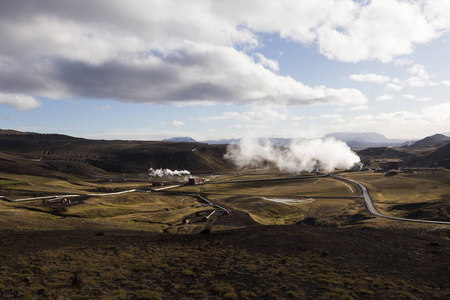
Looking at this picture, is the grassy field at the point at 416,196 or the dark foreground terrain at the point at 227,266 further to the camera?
the grassy field at the point at 416,196

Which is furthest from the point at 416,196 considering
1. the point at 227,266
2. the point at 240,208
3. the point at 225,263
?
the point at 227,266

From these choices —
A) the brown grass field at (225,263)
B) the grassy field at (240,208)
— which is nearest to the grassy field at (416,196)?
A: the grassy field at (240,208)

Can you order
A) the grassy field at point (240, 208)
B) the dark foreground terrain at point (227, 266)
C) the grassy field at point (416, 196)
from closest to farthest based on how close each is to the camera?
the dark foreground terrain at point (227, 266) → the grassy field at point (240, 208) → the grassy field at point (416, 196)

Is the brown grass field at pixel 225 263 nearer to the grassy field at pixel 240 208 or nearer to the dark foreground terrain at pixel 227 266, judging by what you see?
the dark foreground terrain at pixel 227 266

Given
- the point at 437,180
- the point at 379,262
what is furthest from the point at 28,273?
the point at 437,180

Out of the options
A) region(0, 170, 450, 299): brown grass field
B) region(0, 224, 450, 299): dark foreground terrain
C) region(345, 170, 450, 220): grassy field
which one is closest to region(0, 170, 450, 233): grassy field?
region(345, 170, 450, 220): grassy field

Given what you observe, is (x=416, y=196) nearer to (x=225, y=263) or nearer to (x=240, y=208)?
(x=240, y=208)

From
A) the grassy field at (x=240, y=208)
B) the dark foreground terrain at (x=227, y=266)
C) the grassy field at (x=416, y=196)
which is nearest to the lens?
the dark foreground terrain at (x=227, y=266)

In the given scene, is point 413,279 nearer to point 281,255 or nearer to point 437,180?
point 281,255
